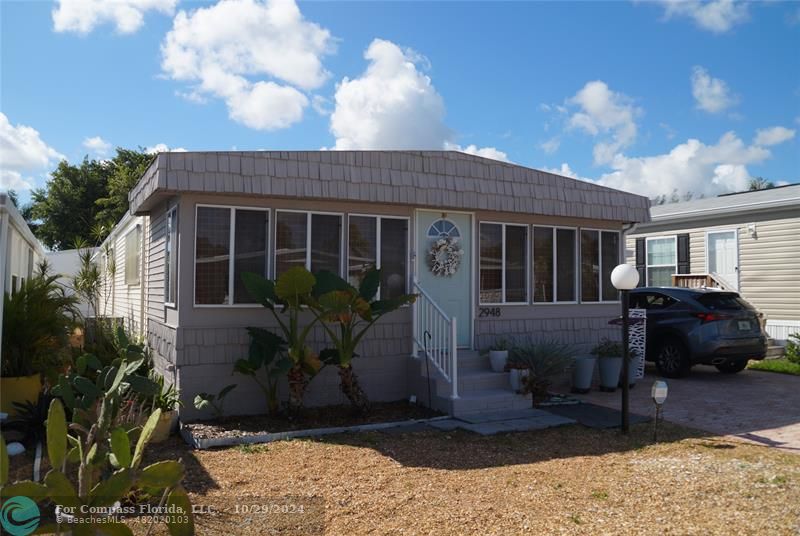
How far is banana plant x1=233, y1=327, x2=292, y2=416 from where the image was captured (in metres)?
6.84

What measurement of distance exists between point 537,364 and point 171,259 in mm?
4914

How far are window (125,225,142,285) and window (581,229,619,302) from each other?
766 cm

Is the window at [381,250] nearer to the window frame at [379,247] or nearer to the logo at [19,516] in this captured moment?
the window frame at [379,247]

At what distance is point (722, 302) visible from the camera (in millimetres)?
10375

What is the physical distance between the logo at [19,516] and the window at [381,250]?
204 inches

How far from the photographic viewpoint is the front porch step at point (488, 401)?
747cm

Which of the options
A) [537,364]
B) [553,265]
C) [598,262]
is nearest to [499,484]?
[537,364]

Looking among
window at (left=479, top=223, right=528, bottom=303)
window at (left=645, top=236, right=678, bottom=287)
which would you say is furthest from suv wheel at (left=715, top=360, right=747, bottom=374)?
window at (left=645, top=236, right=678, bottom=287)

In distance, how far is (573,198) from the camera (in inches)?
376

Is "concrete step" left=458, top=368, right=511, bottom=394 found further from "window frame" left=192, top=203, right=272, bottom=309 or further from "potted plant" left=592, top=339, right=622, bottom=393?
"window frame" left=192, top=203, right=272, bottom=309

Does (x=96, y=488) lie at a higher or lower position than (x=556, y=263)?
lower

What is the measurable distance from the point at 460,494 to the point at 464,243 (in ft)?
15.7

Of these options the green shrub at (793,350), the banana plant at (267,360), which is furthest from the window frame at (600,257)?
the banana plant at (267,360)

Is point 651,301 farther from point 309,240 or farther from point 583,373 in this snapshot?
point 309,240
